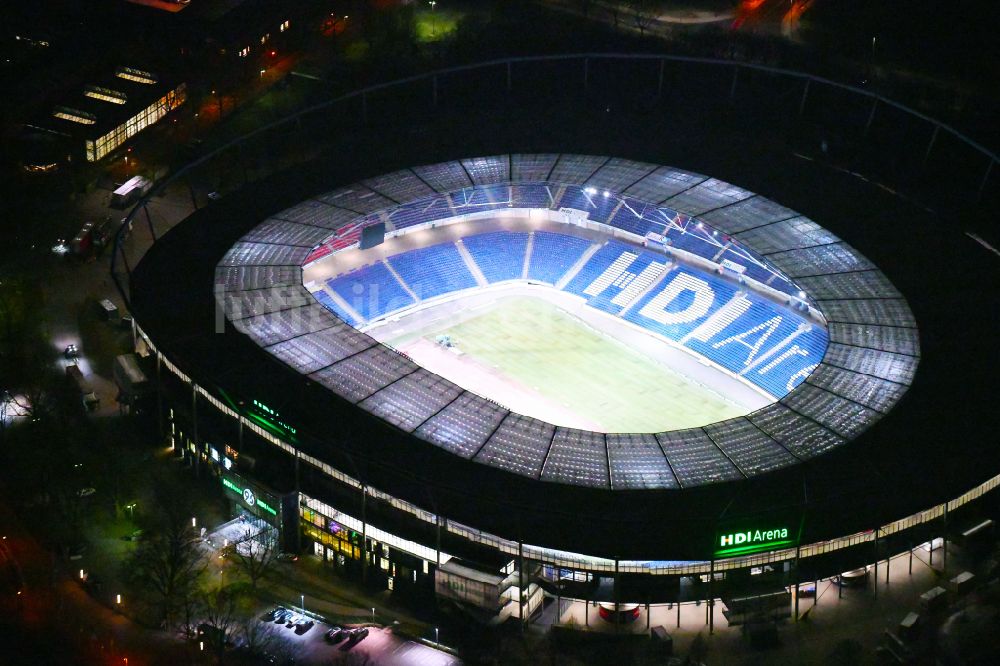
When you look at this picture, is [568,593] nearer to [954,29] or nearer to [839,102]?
[839,102]

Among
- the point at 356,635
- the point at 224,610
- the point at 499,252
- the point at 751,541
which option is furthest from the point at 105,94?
the point at 751,541

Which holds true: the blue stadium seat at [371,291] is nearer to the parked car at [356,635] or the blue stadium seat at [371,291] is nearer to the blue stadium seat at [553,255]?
the blue stadium seat at [553,255]

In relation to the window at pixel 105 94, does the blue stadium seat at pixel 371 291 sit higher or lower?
lower

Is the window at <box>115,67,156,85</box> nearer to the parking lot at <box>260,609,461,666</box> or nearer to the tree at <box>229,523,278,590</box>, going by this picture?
the tree at <box>229,523,278,590</box>

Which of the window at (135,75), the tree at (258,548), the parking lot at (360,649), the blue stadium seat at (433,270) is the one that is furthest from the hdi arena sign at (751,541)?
the window at (135,75)

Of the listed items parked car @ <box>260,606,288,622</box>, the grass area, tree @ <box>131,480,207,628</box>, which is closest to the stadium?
tree @ <box>131,480,207,628</box>

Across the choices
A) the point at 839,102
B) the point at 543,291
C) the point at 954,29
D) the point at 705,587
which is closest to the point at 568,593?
the point at 705,587
